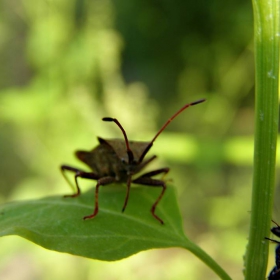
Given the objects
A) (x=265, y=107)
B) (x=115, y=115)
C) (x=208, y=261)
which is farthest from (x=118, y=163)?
(x=115, y=115)

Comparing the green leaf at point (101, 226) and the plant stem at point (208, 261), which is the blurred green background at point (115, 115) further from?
the plant stem at point (208, 261)

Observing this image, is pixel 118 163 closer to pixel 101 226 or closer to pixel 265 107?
pixel 101 226

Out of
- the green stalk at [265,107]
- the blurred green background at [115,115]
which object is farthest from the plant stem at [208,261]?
the blurred green background at [115,115]

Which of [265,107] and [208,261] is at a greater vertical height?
[265,107]

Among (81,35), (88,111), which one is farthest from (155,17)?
(88,111)

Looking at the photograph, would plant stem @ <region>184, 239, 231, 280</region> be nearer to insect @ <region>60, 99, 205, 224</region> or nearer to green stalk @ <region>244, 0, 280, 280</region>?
green stalk @ <region>244, 0, 280, 280</region>

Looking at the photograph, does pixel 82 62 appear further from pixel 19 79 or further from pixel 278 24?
pixel 278 24
